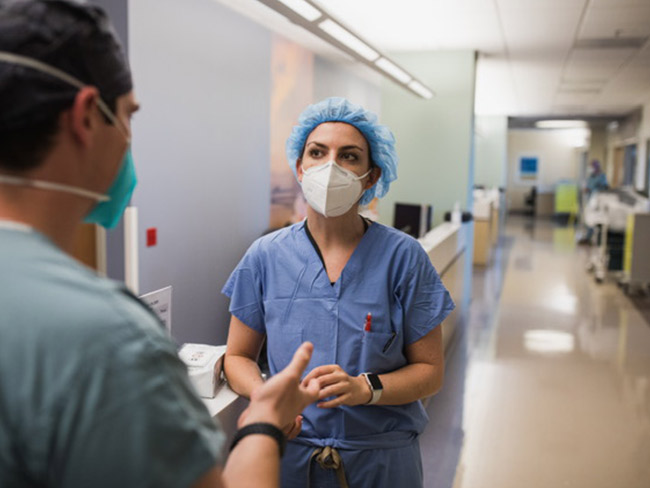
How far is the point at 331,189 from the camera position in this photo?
160 cm

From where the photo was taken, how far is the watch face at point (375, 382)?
142 centimetres

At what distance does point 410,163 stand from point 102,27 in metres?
5.79

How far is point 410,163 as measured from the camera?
250 inches

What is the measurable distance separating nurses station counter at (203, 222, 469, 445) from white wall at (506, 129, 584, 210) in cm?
1404

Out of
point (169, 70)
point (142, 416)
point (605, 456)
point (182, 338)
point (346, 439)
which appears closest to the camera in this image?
point (142, 416)

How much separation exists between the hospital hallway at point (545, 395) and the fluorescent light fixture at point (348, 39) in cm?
241

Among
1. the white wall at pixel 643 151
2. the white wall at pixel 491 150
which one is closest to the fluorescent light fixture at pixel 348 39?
the white wall at pixel 643 151

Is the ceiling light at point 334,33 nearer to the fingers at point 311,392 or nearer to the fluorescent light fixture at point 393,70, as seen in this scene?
the fluorescent light fixture at point 393,70

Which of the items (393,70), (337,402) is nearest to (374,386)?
(337,402)

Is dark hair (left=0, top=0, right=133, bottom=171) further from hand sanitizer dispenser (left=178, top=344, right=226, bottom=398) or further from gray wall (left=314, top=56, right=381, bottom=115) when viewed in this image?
gray wall (left=314, top=56, right=381, bottom=115)

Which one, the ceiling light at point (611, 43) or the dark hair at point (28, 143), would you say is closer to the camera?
the dark hair at point (28, 143)

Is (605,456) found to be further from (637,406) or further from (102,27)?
(102,27)

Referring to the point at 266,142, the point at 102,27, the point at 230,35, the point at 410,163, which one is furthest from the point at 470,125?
the point at 102,27

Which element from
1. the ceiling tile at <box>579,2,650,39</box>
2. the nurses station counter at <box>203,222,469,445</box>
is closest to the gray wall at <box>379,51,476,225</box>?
the nurses station counter at <box>203,222,469,445</box>
